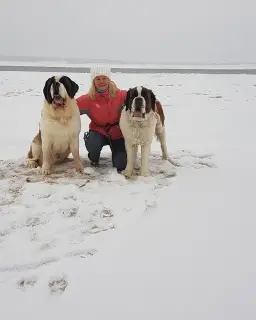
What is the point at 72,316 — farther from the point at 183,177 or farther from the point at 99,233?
the point at 183,177

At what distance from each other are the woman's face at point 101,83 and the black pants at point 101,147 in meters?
0.57

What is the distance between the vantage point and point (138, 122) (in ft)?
11.8

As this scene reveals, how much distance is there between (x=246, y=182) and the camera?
363 cm

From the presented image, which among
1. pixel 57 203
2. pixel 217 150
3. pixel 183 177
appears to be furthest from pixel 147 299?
pixel 217 150

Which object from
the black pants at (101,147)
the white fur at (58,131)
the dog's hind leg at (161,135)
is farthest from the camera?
the dog's hind leg at (161,135)

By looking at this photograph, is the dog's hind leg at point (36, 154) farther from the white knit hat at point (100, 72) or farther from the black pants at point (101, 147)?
the white knit hat at point (100, 72)

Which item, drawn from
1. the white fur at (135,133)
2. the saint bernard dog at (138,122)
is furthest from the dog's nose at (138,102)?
the white fur at (135,133)

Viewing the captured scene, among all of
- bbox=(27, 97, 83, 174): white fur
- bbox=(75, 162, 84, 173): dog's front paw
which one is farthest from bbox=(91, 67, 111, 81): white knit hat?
bbox=(75, 162, 84, 173): dog's front paw

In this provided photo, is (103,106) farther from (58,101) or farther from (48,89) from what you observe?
(48,89)

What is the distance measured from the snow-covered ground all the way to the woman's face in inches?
36.4

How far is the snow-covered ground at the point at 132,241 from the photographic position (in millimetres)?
1925

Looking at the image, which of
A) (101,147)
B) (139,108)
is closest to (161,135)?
(101,147)

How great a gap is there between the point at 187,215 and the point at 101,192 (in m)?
0.87

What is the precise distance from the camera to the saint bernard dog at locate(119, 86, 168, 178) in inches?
135
